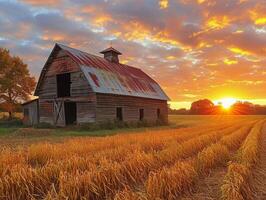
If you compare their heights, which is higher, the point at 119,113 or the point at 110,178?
the point at 119,113

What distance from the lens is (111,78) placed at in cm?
3344

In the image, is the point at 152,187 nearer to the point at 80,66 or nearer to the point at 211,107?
the point at 80,66

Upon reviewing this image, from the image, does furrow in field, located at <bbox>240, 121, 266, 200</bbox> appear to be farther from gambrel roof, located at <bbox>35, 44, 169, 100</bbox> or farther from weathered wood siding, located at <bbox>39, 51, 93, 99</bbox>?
weathered wood siding, located at <bbox>39, 51, 93, 99</bbox>

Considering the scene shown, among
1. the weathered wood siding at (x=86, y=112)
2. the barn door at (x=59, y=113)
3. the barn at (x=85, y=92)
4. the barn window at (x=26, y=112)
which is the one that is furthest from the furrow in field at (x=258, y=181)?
the barn window at (x=26, y=112)

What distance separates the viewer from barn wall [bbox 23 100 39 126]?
118ft

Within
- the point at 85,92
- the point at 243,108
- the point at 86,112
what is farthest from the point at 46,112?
the point at 243,108

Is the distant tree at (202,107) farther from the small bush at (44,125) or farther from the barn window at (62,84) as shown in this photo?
the small bush at (44,125)

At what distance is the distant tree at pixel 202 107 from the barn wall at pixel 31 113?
7948 cm

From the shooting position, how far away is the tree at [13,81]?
4428cm

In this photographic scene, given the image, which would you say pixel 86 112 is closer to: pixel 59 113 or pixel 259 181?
pixel 59 113

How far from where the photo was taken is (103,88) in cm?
3036

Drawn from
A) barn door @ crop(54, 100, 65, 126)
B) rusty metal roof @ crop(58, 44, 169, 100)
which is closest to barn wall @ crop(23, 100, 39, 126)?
barn door @ crop(54, 100, 65, 126)

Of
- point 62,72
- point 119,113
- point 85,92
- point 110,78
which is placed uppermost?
point 62,72

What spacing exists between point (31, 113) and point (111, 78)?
438 inches
